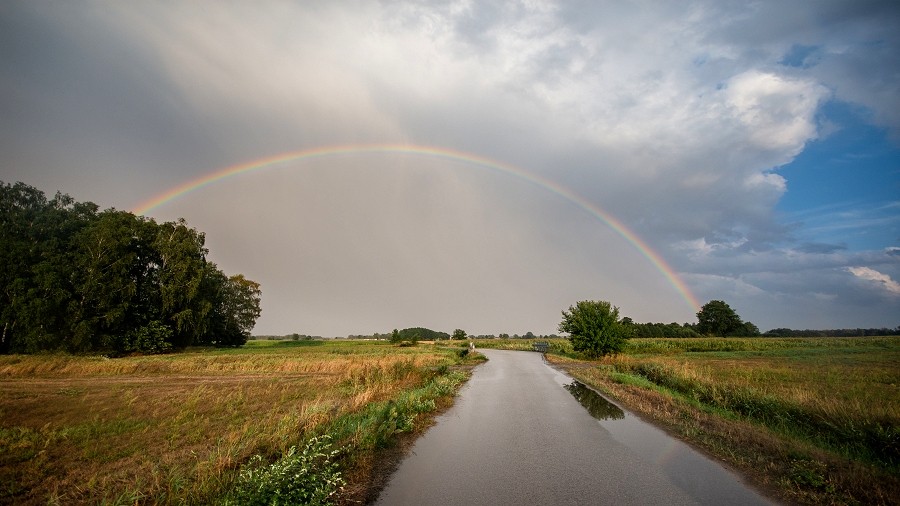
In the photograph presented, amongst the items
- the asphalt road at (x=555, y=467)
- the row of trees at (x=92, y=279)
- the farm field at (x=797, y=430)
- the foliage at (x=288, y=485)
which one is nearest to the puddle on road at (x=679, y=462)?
the asphalt road at (x=555, y=467)

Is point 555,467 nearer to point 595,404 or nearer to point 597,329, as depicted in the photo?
point 595,404

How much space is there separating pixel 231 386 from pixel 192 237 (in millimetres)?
41362

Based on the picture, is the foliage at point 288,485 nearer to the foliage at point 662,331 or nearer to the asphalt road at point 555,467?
the asphalt road at point 555,467

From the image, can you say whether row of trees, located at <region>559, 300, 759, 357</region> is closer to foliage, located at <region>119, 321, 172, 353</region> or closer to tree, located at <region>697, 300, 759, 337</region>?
foliage, located at <region>119, 321, 172, 353</region>

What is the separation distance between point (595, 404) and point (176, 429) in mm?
14373

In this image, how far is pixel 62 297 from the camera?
3931 centimetres

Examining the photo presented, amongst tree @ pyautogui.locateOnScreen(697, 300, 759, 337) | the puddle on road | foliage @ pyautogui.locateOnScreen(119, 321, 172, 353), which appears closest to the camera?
the puddle on road

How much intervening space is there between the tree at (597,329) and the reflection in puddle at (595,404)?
17.8 metres

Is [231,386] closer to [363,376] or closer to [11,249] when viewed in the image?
→ [363,376]

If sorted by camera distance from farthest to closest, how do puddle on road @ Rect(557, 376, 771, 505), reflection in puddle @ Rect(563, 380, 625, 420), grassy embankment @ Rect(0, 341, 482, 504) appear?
reflection in puddle @ Rect(563, 380, 625, 420) → grassy embankment @ Rect(0, 341, 482, 504) → puddle on road @ Rect(557, 376, 771, 505)

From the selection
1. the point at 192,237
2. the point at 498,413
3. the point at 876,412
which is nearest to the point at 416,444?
→ the point at 498,413

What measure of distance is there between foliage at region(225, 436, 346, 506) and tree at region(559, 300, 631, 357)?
36059 mm

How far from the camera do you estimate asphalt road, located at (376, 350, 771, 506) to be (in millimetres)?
6105

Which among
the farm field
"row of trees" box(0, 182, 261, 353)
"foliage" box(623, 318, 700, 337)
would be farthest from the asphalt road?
"foliage" box(623, 318, 700, 337)
